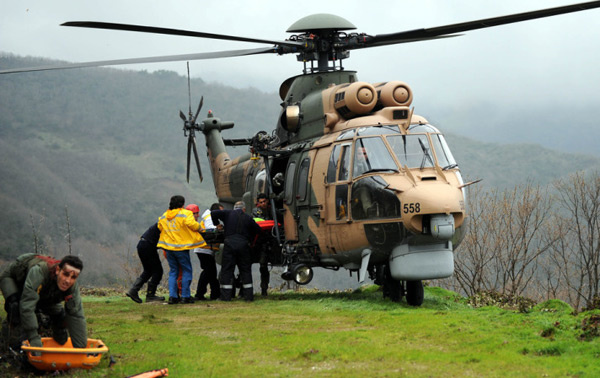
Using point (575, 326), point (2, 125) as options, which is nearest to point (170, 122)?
Answer: point (2, 125)

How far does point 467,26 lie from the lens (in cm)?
1340

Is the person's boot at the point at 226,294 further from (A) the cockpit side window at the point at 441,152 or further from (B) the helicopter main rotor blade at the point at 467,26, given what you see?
(B) the helicopter main rotor blade at the point at 467,26

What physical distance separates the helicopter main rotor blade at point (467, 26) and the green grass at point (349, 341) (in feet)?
14.2

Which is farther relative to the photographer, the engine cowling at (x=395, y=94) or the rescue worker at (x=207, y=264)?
the rescue worker at (x=207, y=264)

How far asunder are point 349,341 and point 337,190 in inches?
169

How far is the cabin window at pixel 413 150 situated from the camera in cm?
1313

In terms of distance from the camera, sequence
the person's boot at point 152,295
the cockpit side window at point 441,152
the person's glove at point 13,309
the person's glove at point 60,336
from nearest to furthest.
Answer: the person's glove at point 13,309 < the person's glove at point 60,336 < the cockpit side window at point 441,152 < the person's boot at point 152,295

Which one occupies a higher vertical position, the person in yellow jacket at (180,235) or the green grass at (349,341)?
the person in yellow jacket at (180,235)

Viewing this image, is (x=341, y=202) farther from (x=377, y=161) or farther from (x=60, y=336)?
(x=60, y=336)

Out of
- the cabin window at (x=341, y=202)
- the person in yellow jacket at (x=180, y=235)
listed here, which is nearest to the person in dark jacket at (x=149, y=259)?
the person in yellow jacket at (x=180, y=235)

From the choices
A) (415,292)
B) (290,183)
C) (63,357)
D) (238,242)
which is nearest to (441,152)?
(415,292)

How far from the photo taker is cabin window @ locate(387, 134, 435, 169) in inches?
517

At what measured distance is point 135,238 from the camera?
59438mm

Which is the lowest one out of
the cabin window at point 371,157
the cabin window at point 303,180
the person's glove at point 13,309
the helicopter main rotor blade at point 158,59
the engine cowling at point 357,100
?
the person's glove at point 13,309
